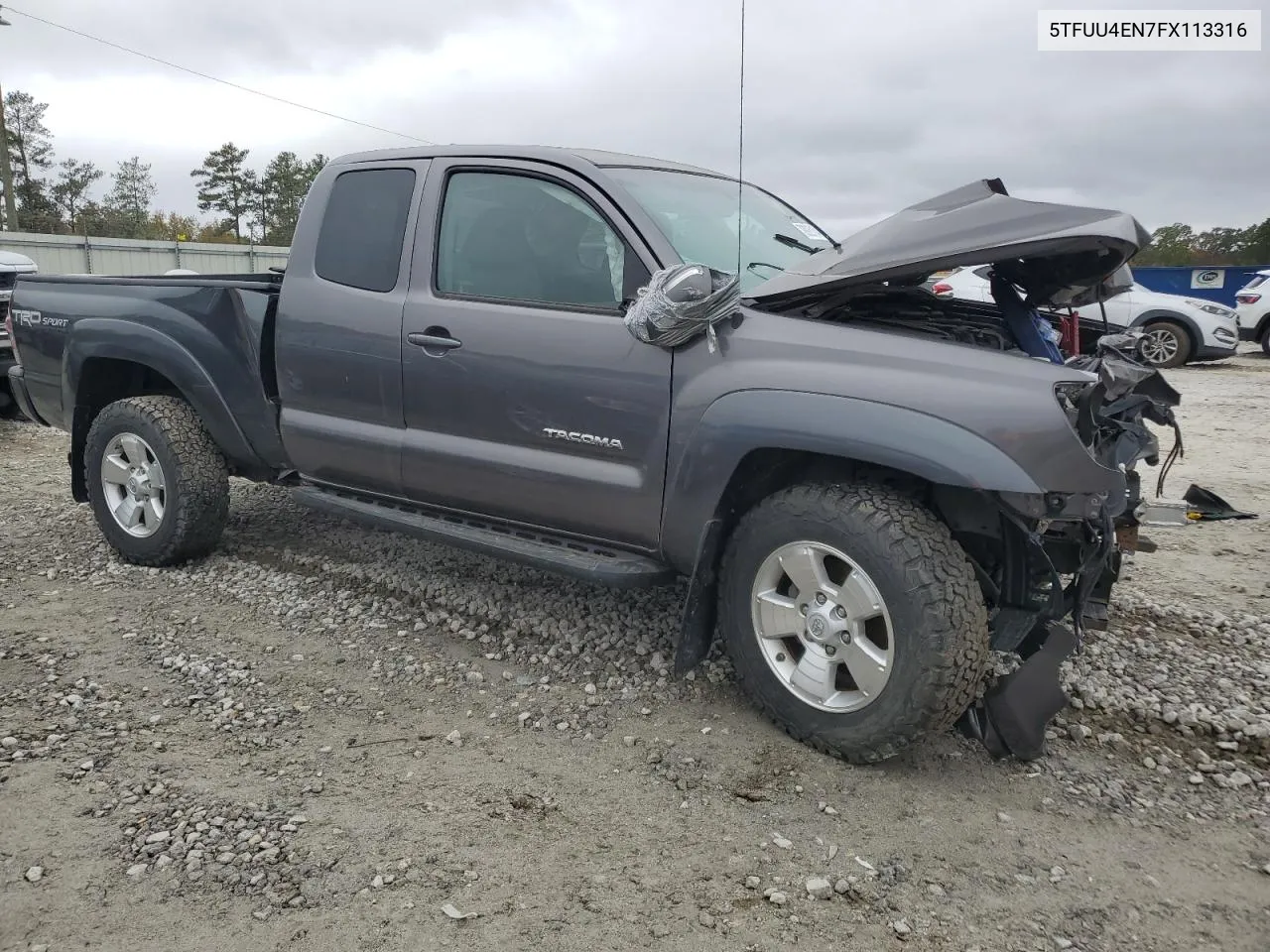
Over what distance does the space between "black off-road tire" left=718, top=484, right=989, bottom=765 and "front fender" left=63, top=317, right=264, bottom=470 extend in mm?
2697

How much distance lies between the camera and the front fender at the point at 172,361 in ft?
14.6

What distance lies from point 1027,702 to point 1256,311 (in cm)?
1626

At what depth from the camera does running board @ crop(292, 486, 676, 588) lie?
3.37m

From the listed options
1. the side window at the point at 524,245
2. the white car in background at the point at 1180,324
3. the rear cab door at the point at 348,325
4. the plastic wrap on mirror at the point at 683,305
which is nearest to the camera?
the plastic wrap on mirror at the point at 683,305

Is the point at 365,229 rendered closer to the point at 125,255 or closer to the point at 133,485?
the point at 133,485

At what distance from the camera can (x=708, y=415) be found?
3092 millimetres

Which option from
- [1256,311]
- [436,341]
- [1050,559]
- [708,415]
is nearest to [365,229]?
[436,341]

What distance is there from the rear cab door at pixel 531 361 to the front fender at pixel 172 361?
109 centimetres

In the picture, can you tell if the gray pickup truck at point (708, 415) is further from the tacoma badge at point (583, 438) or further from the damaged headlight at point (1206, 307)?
the damaged headlight at point (1206, 307)

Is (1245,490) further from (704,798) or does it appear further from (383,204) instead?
(383,204)

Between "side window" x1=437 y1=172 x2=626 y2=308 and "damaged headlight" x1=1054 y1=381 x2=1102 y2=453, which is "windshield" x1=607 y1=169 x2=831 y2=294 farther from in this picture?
"damaged headlight" x1=1054 y1=381 x2=1102 y2=453

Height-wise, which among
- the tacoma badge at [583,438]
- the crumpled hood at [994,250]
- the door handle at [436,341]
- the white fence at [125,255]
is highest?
the white fence at [125,255]

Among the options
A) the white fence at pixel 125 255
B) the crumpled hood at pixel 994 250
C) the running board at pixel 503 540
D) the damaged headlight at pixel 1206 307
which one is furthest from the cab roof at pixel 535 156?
the white fence at pixel 125 255

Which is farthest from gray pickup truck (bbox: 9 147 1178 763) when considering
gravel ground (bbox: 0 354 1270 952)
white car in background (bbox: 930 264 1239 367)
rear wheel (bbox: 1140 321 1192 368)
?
rear wheel (bbox: 1140 321 1192 368)
